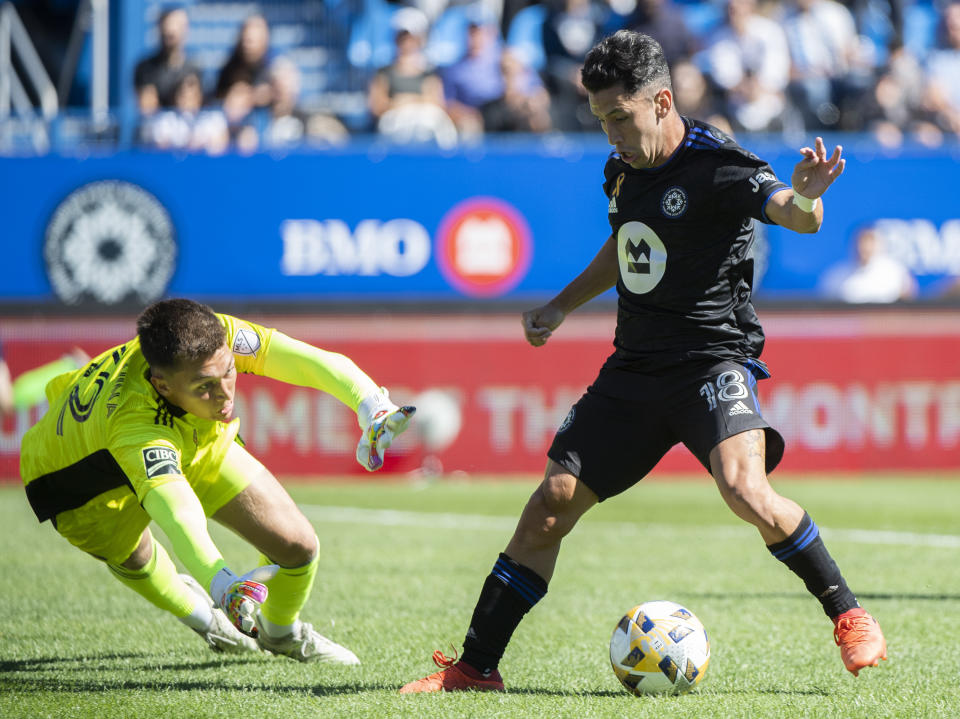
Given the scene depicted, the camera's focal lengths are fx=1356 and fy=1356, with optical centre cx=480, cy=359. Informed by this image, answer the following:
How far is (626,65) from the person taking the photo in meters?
4.93

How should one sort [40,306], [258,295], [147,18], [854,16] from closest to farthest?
[40,306]
[258,295]
[147,18]
[854,16]

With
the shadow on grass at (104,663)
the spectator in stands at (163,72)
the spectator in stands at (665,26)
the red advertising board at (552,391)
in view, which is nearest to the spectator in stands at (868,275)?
the red advertising board at (552,391)

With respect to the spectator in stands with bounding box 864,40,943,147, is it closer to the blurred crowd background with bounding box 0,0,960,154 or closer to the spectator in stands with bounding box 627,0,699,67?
the blurred crowd background with bounding box 0,0,960,154

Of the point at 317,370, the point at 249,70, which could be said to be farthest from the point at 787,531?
the point at 249,70

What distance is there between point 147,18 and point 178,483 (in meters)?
12.6

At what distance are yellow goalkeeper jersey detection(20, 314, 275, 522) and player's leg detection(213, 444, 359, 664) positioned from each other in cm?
15

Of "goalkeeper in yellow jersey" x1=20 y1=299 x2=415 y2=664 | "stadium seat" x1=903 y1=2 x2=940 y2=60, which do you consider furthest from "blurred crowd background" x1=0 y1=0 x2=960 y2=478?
"goalkeeper in yellow jersey" x1=20 y1=299 x2=415 y2=664

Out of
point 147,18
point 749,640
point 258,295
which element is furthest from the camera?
point 147,18

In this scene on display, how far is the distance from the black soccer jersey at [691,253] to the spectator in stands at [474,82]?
10.9m

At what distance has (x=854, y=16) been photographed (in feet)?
59.1

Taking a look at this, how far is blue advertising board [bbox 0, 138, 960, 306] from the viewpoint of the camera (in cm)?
1473

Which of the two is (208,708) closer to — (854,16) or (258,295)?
(258,295)

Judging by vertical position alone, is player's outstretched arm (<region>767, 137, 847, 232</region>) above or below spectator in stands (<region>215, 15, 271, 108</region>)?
below

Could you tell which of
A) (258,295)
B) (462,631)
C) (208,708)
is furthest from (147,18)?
(208,708)
